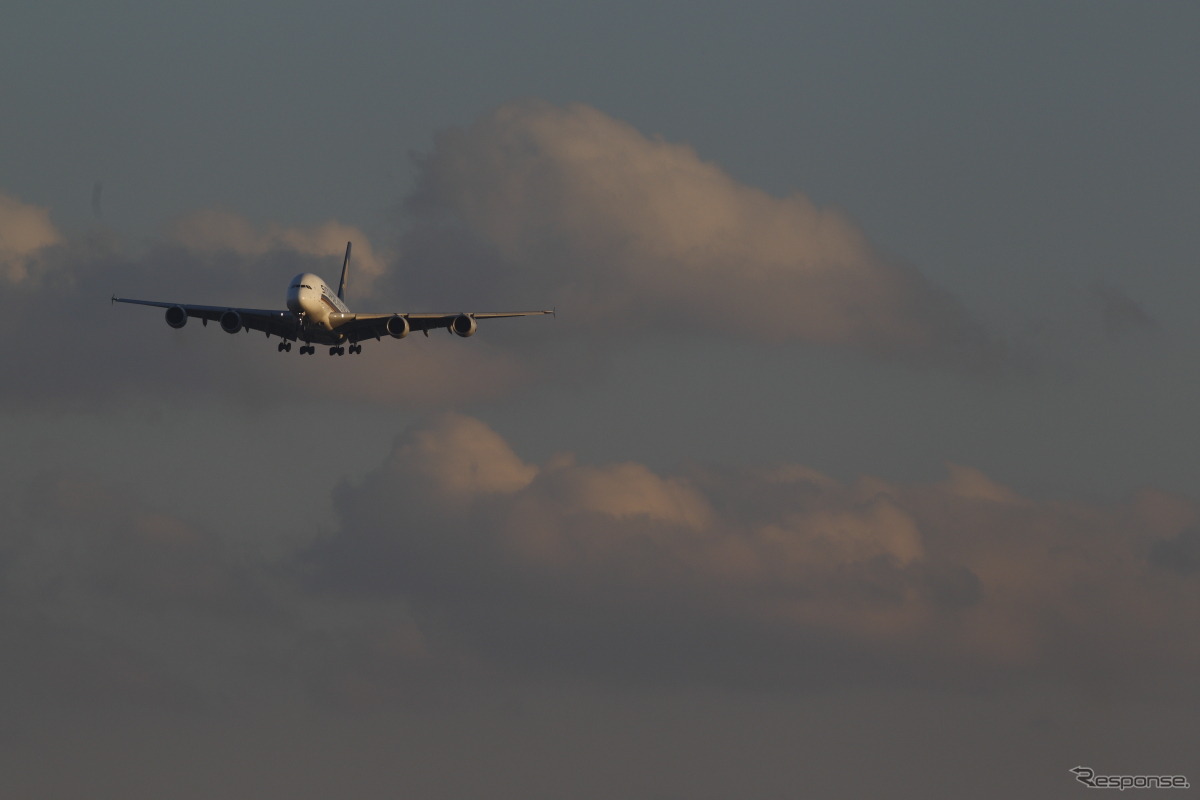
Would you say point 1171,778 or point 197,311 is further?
point 1171,778

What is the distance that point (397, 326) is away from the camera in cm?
13300

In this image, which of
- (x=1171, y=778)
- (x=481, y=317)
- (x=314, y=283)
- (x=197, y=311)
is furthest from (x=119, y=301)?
(x=1171, y=778)

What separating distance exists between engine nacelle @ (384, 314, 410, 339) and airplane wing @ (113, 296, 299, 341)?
250 inches

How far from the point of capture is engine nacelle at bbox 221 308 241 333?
131 m

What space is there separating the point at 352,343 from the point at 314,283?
848 cm

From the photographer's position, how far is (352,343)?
138750 mm

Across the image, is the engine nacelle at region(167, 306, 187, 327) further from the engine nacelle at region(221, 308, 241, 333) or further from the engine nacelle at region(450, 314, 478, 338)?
the engine nacelle at region(450, 314, 478, 338)

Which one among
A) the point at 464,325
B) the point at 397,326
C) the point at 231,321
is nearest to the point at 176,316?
the point at 231,321

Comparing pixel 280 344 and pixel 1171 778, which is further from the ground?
pixel 280 344

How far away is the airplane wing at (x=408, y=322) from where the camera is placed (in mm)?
131875

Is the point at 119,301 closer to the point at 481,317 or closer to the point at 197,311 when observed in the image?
the point at 197,311

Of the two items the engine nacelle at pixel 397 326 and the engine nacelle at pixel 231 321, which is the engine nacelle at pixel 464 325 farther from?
the engine nacelle at pixel 231 321

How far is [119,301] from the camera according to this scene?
13338 cm

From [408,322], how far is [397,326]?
1.65m
